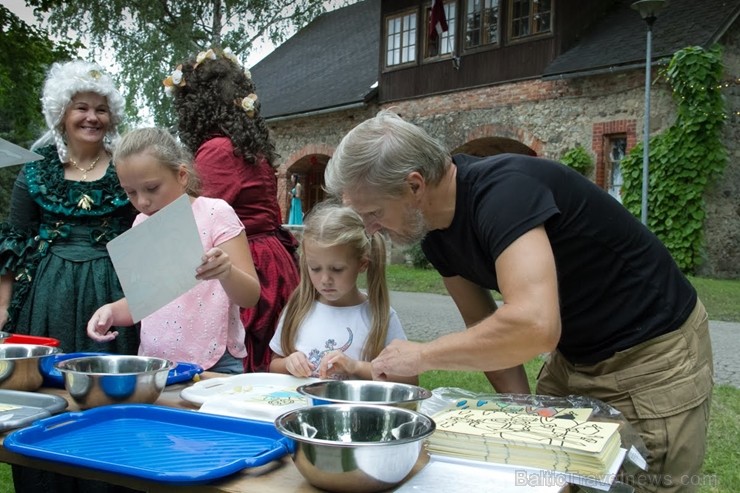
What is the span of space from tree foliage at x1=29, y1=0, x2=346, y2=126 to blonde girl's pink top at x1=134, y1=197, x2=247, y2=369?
17.9 metres

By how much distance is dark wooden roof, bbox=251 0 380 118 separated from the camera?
1667 centimetres

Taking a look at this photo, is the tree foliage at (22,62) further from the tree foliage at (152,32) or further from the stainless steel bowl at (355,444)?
the stainless steel bowl at (355,444)

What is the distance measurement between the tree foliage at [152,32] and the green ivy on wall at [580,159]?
11.0 metres

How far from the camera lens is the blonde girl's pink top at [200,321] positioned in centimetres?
226

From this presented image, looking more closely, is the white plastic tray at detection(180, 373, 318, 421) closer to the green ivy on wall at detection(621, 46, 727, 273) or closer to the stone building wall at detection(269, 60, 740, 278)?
the green ivy on wall at detection(621, 46, 727, 273)

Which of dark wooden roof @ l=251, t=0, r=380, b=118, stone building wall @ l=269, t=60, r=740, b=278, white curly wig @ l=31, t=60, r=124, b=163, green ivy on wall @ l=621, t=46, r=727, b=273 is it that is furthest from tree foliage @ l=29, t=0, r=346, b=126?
white curly wig @ l=31, t=60, r=124, b=163

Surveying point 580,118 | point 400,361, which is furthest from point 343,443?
point 580,118

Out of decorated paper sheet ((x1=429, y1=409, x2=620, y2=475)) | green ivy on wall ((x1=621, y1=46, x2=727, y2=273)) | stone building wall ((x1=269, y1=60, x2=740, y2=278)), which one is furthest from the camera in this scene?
stone building wall ((x1=269, y1=60, x2=740, y2=278))

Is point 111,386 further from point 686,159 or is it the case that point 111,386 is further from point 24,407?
point 686,159

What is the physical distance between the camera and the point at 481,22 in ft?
44.6

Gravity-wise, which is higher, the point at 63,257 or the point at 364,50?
the point at 364,50

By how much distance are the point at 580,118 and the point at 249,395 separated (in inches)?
452

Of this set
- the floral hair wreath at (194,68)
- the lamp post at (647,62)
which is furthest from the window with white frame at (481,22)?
the floral hair wreath at (194,68)

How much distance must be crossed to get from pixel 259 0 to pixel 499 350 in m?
20.6
